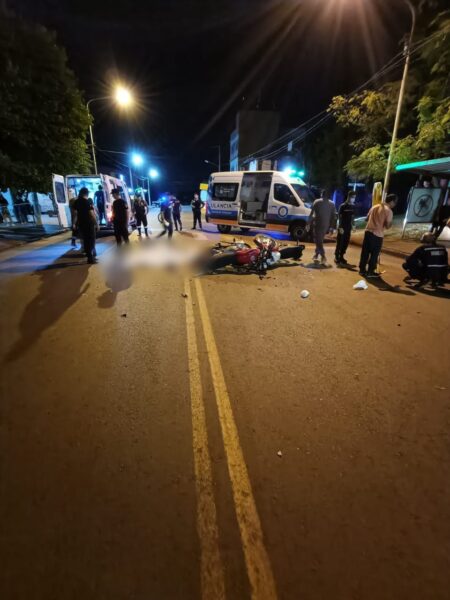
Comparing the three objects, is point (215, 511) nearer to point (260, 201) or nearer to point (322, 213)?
point (322, 213)

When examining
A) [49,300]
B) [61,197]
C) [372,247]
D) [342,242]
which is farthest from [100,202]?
[372,247]

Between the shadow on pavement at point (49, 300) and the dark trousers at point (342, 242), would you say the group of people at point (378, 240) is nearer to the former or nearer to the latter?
the dark trousers at point (342, 242)

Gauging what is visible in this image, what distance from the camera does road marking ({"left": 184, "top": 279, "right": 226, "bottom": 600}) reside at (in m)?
1.70

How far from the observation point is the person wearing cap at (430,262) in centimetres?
662

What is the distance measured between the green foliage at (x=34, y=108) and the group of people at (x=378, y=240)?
12478mm

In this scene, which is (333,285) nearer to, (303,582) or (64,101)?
(303,582)

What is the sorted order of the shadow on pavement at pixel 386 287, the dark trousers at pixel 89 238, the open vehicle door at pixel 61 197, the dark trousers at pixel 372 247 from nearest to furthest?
the shadow on pavement at pixel 386 287 < the dark trousers at pixel 372 247 < the dark trousers at pixel 89 238 < the open vehicle door at pixel 61 197

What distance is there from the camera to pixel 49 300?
6.02 metres

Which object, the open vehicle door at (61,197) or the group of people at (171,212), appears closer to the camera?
the group of people at (171,212)

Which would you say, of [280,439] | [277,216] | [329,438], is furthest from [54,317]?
[277,216]

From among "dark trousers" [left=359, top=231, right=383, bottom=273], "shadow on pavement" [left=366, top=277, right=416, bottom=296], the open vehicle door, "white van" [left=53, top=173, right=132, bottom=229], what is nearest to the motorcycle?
"dark trousers" [left=359, top=231, right=383, bottom=273]

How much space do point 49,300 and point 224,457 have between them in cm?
495

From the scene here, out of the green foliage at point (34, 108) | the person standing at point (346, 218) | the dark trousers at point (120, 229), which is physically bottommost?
the dark trousers at point (120, 229)

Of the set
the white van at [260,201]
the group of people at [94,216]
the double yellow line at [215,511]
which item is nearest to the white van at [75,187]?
the group of people at [94,216]
